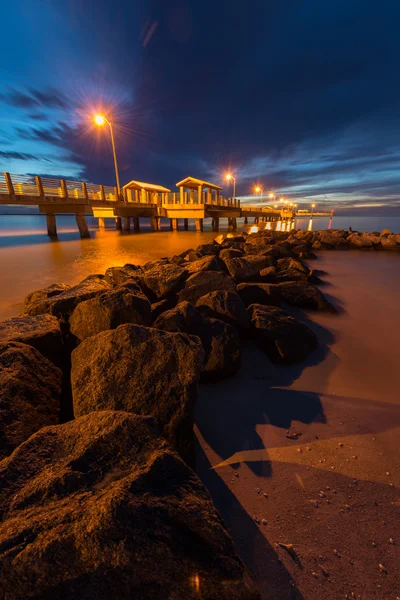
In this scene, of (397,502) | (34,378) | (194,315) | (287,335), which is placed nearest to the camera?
(397,502)

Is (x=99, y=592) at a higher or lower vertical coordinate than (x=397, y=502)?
higher

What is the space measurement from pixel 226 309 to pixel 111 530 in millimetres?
3319

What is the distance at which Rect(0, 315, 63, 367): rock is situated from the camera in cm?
297

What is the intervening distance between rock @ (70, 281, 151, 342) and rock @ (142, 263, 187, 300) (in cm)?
189

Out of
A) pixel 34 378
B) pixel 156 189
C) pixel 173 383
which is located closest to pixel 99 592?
pixel 173 383

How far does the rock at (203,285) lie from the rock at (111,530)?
3.70 metres

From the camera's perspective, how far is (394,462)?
2307 mm

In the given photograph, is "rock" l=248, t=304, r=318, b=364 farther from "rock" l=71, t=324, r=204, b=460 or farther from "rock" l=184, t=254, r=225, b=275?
"rock" l=184, t=254, r=225, b=275

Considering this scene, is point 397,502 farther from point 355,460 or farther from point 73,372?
point 73,372

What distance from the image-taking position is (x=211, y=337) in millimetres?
3449

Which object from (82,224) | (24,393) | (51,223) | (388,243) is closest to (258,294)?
(24,393)

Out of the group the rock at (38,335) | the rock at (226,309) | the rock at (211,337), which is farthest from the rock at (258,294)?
the rock at (38,335)

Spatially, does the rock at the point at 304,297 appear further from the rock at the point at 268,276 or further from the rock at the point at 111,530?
the rock at the point at 111,530

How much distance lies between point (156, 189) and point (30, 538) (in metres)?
37.7
